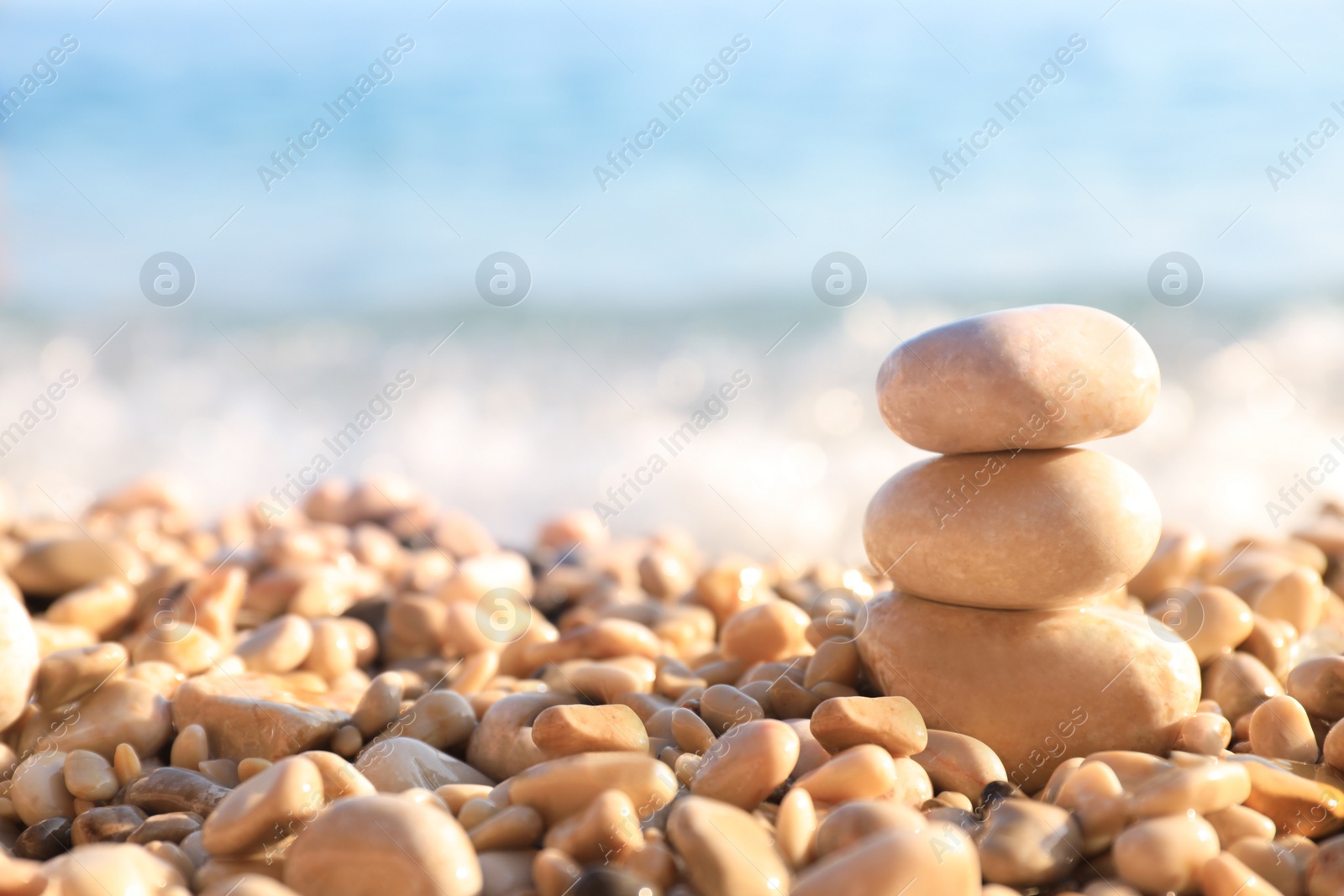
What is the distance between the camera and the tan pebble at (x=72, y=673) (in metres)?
1.86

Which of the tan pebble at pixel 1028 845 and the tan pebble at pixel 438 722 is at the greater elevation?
the tan pebble at pixel 1028 845

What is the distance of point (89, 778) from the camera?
5.31 ft

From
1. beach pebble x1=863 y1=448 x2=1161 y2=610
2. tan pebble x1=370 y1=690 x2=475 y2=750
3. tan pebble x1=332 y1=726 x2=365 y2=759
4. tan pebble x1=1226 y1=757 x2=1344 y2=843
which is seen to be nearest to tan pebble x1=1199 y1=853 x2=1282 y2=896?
tan pebble x1=1226 y1=757 x2=1344 y2=843

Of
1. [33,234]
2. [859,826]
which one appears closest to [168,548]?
[859,826]

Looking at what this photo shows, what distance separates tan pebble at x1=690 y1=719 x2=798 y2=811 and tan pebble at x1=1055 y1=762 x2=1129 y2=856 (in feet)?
1.24

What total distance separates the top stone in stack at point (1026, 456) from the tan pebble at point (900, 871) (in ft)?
2.44

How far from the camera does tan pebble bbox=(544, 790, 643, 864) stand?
1.24 m

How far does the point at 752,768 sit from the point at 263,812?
0.65 m

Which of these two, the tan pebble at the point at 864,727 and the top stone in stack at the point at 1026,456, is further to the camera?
the top stone in stack at the point at 1026,456

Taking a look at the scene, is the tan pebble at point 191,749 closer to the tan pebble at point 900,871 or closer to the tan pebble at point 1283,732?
the tan pebble at point 900,871
